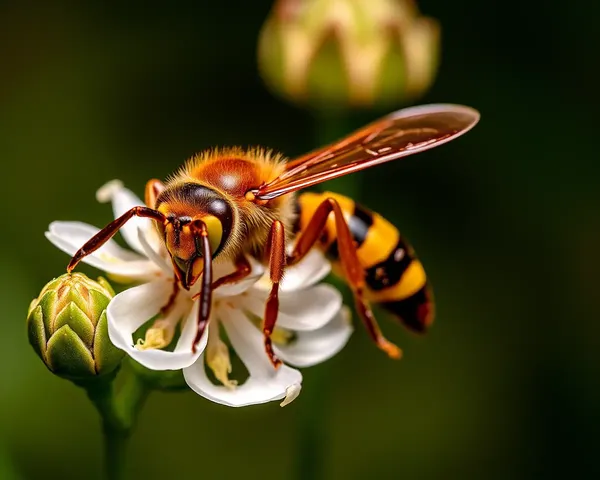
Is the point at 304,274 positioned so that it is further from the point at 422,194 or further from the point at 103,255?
the point at 422,194

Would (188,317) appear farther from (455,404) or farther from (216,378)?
(455,404)

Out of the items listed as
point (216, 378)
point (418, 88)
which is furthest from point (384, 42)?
point (216, 378)

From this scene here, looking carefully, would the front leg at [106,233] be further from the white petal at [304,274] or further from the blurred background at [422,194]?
the blurred background at [422,194]

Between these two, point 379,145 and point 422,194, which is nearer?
point 379,145

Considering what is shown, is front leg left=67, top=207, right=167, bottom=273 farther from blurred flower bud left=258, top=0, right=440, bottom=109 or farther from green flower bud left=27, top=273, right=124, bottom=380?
blurred flower bud left=258, top=0, right=440, bottom=109

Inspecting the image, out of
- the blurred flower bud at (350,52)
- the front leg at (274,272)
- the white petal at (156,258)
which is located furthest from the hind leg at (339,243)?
the blurred flower bud at (350,52)

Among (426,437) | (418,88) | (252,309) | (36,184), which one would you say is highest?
(418,88)

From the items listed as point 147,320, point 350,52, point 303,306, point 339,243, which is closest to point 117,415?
point 147,320

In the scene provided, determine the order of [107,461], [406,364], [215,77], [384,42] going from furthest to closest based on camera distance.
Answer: [215,77], [406,364], [384,42], [107,461]

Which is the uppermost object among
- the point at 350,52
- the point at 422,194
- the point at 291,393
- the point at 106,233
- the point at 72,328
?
the point at 350,52
